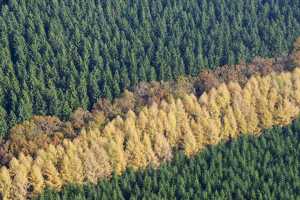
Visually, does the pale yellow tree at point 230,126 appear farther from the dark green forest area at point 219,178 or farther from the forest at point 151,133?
the dark green forest area at point 219,178

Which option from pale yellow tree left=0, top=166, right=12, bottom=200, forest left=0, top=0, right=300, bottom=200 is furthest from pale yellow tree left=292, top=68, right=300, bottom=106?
pale yellow tree left=0, top=166, right=12, bottom=200

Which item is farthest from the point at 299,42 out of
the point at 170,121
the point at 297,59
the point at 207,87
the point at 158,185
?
the point at 158,185

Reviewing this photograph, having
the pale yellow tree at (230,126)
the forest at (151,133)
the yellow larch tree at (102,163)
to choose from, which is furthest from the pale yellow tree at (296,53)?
the yellow larch tree at (102,163)

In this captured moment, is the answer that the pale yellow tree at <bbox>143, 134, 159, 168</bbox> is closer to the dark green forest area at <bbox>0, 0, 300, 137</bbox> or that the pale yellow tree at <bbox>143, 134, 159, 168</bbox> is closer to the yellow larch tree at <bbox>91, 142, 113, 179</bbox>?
the yellow larch tree at <bbox>91, 142, 113, 179</bbox>

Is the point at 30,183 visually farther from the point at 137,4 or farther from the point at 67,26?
the point at 137,4

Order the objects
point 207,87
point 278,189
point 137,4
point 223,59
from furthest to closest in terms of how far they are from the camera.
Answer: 1. point 137,4
2. point 223,59
3. point 207,87
4. point 278,189

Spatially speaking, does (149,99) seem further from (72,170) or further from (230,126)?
Result: (72,170)

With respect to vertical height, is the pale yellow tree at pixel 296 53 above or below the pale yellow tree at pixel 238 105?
above
